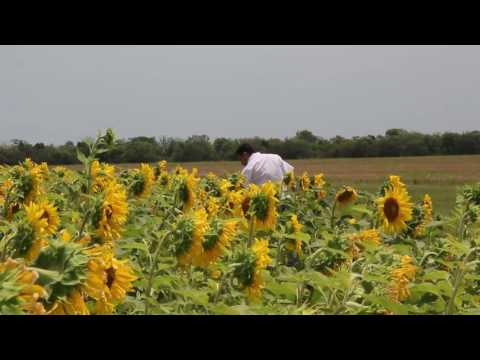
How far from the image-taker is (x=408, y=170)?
33.6 metres

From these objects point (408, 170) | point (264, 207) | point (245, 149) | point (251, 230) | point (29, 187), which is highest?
point (245, 149)

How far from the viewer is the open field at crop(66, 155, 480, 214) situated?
28.7 m

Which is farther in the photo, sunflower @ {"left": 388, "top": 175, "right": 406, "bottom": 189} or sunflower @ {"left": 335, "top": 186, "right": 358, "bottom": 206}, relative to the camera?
sunflower @ {"left": 335, "top": 186, "right": 358, "bottom": 206}

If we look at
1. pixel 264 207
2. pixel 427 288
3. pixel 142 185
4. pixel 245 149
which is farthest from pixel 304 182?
pixel 427 288

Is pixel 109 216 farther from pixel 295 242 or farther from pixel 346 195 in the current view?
pixel 346 195

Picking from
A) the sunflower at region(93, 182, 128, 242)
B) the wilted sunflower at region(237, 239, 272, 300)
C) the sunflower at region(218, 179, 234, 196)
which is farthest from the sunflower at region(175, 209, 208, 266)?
the sunflower at region(218, 179, 234, 196)

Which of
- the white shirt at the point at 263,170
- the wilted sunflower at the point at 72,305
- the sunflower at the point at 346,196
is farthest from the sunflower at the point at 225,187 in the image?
the wilted sunflower at the point at 72,305

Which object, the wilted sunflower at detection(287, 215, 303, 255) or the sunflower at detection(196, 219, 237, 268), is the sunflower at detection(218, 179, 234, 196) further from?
the sunflower at detection(196, 219, 237, 268)

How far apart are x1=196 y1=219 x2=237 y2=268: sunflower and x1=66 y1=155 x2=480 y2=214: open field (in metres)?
22.5

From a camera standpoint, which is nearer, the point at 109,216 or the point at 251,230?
the point at 109,216

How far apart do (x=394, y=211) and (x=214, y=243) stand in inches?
66.4

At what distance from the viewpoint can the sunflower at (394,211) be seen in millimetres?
3701
